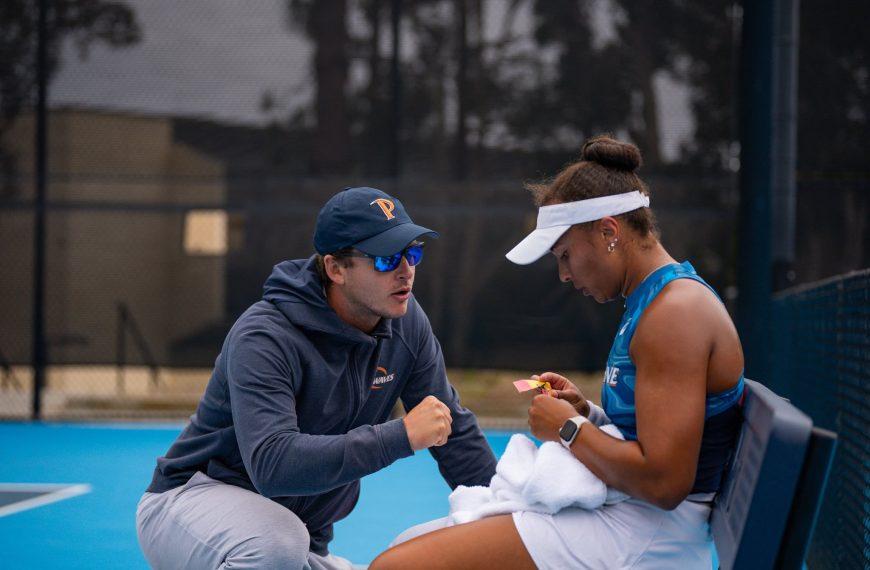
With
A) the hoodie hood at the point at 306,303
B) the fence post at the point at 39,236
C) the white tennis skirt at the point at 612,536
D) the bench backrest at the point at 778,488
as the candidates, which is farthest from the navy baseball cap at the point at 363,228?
the fence post at the point at 39,236

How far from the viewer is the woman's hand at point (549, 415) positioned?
8.34ft

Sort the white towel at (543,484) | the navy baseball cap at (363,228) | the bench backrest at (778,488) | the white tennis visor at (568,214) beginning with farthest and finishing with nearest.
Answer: the navy baseball cap at (363,228), the white tennis visor at (568,214), the white towel at (543,484), the bench backrest at (778,488)

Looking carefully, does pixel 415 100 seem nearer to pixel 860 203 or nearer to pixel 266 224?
pixel 266 224

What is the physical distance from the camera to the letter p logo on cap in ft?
10.4

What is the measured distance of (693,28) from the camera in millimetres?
8750

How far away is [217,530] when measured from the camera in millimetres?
3076

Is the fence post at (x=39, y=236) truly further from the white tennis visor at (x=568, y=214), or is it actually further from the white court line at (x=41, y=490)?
the white tennis visor at (x=568, y=214)

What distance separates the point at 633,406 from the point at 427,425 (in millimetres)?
573

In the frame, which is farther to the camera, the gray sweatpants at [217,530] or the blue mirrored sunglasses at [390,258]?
the blue mirrored sunglasses at [390,258]

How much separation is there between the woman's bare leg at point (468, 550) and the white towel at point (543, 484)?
2.7 inches

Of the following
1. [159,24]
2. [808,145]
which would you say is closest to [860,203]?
[808,145]

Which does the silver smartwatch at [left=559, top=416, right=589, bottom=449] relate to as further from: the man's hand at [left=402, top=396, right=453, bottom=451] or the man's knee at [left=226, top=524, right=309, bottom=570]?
the man's knee at [left=226, top=524, right=309, bottom=570]

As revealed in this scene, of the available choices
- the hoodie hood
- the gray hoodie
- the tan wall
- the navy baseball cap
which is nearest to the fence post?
the tan wall

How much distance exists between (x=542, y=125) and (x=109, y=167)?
12.3 feet
